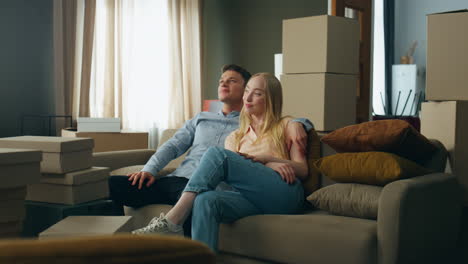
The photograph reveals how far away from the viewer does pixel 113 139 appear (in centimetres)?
406

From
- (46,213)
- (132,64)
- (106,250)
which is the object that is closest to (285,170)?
(46,213)

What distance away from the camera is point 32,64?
4.38m

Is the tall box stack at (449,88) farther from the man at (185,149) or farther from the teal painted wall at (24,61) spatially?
the teal painted wall at (24,61)

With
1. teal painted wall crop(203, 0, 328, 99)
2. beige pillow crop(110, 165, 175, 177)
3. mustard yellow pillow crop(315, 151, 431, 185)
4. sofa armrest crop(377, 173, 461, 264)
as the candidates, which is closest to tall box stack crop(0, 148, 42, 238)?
beige pillow crop(110, 165, 175, 177)

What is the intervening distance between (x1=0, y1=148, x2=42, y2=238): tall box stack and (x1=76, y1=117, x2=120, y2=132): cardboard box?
182 centimetres

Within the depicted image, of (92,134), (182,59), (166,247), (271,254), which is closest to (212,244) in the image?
(271,254)

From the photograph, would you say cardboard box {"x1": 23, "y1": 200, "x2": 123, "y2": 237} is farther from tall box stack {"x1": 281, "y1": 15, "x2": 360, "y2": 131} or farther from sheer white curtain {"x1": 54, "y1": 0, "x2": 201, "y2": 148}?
sheer white curtain {"x1": 54, "y1": 0, "x2": 201, "y2": 148}

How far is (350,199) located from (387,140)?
281 mm

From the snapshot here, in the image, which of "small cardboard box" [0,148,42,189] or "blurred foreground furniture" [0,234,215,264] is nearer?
"blurred foreground furniture" [0,234,215,264]

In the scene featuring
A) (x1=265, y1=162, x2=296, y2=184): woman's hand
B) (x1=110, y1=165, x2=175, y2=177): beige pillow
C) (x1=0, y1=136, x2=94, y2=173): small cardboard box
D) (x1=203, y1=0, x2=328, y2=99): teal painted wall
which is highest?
(x1=203, y1=0, x2=328, y2=99): teal painted wall

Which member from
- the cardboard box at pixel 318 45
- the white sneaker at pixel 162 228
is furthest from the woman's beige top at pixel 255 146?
the cardboard box at pixel 318 45

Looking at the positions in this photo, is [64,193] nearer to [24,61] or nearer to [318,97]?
[318,97]

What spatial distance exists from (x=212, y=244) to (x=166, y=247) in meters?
1.76

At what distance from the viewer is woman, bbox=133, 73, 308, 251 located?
7.06 feet
